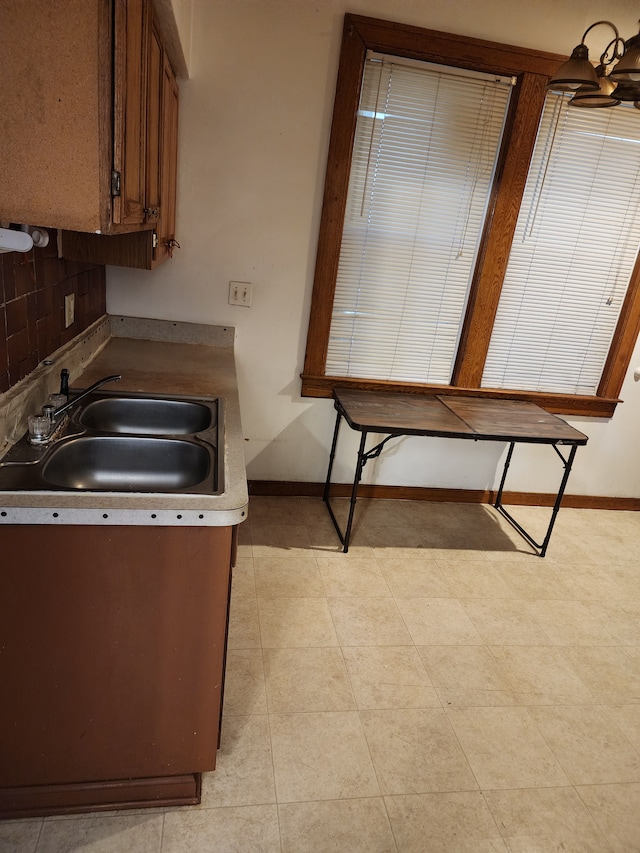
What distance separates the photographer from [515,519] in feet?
11.1

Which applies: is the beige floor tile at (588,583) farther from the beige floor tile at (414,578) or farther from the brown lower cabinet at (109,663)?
the brown lower cabinet at (109,663)

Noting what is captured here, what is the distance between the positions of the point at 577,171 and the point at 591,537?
207 centimetres

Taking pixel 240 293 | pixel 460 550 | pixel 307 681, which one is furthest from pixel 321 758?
pixel 240 293

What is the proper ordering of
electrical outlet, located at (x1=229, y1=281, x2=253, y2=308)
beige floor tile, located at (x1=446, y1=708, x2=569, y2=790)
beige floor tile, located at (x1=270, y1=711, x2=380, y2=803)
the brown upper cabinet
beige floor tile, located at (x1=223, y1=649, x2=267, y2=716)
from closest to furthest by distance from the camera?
the brown upper cabinet < beige floor tile, located at (x1=270, y1=711, x2=380, y2=803) < beige floor tile, located at (x1=446, y1=708, x2=569, y2=790) < beige floor tile, located at (x1=223, y1=649, x2=267, y2=716) < electrical outlet, located at (x1=229, y1=281, x2=253, y2=308)

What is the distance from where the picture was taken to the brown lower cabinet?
4.13 feet

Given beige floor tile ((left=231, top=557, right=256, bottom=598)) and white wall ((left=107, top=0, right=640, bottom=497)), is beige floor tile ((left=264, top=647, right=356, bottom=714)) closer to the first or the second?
beige floor tile ((left=231, top=557, right=256, bottom=598))

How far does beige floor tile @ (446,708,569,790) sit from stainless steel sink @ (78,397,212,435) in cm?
136

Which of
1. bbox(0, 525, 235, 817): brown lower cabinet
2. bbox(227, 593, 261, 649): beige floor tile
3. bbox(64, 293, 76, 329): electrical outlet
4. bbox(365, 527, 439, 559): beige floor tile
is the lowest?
bbox(365, 527, 439, 559): beige floor tile

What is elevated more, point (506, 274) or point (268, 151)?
point (268, 151)

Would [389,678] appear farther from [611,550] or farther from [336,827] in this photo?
[611,550]

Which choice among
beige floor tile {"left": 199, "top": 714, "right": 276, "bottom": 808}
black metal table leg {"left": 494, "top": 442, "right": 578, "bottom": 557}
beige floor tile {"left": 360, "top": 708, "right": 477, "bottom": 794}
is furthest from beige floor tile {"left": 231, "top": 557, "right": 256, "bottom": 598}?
black metal table leg {"left": 494, "top": 442, "right": 578, "bottom": 557}

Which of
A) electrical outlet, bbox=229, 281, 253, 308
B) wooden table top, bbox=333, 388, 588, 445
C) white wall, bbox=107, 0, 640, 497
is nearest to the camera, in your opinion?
white wall, bbox=107, 0, 640, 497

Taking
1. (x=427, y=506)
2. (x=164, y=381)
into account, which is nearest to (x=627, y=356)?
(x=427, y=506)

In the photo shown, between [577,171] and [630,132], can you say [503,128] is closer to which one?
[577,171]
